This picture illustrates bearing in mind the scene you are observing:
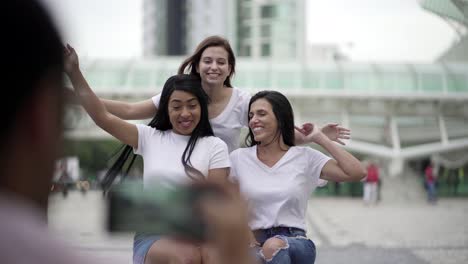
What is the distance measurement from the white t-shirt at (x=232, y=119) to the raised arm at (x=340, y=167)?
0.58m

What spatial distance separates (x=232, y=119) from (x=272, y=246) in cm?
97

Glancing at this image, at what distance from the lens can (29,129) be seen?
78 centimetres

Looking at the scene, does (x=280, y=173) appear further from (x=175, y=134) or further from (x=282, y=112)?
(x=175, y=134)

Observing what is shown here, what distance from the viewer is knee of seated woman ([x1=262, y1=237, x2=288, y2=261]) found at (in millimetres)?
3391

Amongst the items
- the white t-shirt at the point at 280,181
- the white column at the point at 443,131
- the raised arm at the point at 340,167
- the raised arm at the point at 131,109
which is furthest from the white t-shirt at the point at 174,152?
the white column at the point at 443,131

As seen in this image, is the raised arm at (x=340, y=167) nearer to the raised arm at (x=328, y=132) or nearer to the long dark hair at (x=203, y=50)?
the raised arm at (x=328, y=132)

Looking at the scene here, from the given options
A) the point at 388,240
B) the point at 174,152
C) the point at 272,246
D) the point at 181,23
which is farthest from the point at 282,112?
the point at 181,23

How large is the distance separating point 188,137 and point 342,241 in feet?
24.1

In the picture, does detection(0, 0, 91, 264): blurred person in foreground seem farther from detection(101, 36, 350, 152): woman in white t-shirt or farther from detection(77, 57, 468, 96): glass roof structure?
detection(77, 57, 468, 96): glass roof structure

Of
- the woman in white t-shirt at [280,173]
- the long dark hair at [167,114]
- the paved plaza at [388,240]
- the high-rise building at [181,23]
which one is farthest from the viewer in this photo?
the high-rise building at [181,23]

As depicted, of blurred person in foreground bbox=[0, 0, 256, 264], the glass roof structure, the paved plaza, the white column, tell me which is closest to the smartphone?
blurred person in foreground bbox=[0, 0, 256, 264]

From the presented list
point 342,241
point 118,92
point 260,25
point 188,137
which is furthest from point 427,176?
point 260,25

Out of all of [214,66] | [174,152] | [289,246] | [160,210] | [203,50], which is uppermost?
[203,50]

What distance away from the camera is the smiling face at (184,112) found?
11.9ft
